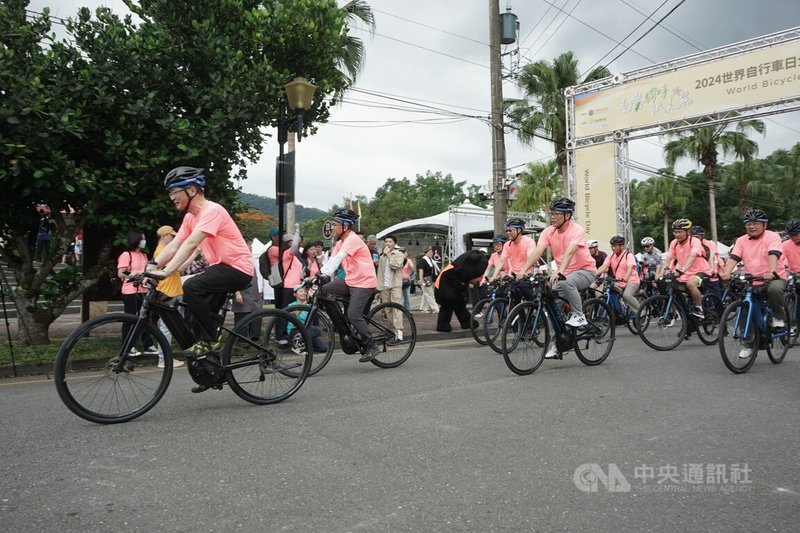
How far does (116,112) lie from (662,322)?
8.50 m

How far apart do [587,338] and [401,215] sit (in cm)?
6382

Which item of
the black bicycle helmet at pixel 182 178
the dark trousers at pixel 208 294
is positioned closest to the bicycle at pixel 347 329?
the dark trousers at pixel 208 294

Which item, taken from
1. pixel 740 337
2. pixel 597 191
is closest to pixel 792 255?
pixel 740 337

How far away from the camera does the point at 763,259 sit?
7602mm

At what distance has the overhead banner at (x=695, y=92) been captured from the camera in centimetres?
1647

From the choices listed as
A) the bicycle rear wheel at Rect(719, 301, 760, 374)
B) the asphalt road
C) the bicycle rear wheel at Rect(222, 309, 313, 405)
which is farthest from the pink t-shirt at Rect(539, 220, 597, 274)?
the bicycle rear wheel at Rect(222, 309, 313, 405)

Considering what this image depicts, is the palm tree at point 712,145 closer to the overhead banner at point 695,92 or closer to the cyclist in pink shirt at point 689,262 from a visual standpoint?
the overhead banner at point 695,92

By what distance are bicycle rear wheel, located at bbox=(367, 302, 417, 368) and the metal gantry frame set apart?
46.1 feet

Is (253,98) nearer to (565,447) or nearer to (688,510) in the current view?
(565,447)

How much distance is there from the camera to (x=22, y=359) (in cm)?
779

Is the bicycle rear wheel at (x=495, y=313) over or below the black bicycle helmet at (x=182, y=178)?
below

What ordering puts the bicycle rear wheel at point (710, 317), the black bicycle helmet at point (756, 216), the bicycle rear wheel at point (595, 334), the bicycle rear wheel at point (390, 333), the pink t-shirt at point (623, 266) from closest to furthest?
the bicycle rear wheel at point (390, 333)
the bicycle rear wheel at point (595, 334)
the black bicycle helmet at point (756, 216)
the bicycle rear wheel at point (710, 317)
the pink t-shirt at point (623, 266)

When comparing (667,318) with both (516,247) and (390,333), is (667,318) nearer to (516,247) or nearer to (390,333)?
(516,247)

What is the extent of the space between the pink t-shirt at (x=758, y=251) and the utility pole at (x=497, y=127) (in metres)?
8.71
